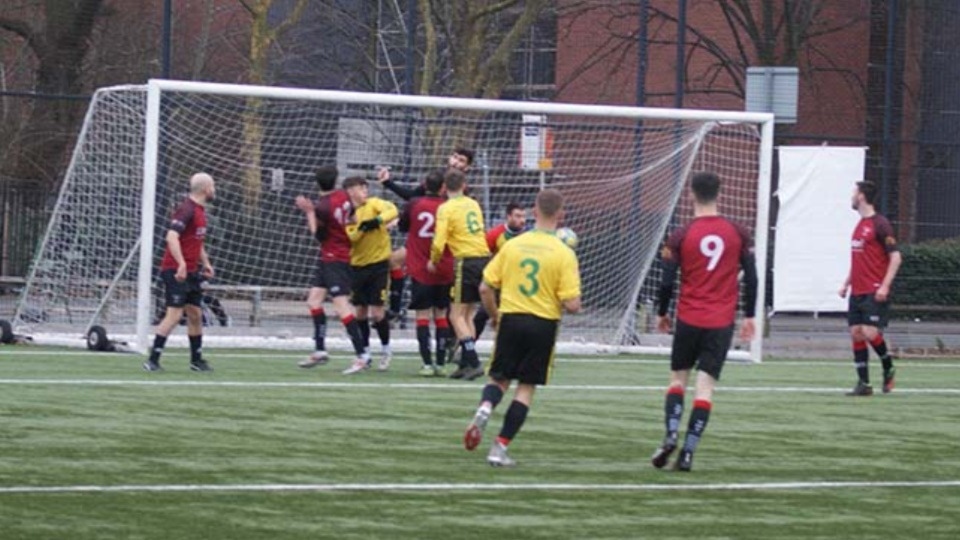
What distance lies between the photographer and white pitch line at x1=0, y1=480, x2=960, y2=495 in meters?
10.2

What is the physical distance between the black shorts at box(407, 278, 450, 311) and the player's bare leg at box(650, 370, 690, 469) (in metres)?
7.04

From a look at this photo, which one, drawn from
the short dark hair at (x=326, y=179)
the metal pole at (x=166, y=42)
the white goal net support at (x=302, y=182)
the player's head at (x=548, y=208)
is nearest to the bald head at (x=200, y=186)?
the short dark hair at (x=326, y=179)

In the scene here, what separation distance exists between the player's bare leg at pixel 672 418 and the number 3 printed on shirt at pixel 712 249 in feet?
2.29

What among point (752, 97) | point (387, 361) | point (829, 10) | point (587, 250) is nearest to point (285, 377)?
point (387, 361)

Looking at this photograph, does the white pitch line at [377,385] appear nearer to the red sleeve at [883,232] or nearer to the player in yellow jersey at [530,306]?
the red sleeve at [883,232]

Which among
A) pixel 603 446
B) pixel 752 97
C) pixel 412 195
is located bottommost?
pixel 603 446

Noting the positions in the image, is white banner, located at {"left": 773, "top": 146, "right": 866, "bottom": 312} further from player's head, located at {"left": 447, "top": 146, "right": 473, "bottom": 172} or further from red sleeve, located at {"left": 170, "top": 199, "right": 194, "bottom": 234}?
red sleeve, located at {"left": 170, "top": 199, "right": 194, "bottom": 234}

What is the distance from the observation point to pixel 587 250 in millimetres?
25016

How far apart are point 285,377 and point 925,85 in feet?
57.9

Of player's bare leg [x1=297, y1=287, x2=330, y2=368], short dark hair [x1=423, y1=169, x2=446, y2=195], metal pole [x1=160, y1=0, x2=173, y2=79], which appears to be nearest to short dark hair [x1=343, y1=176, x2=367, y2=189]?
short dark hair [x1=423, y1=169, x2=446, y2=195]

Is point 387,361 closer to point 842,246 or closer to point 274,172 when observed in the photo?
point 274,172

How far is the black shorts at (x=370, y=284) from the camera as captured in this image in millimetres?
19172

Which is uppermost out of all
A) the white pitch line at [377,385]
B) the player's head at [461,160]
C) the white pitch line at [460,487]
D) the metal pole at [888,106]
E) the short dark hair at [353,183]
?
the metal pole at [888,106]

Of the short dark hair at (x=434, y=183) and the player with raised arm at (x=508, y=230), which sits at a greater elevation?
the short dark hair at (x=434, y=183)
